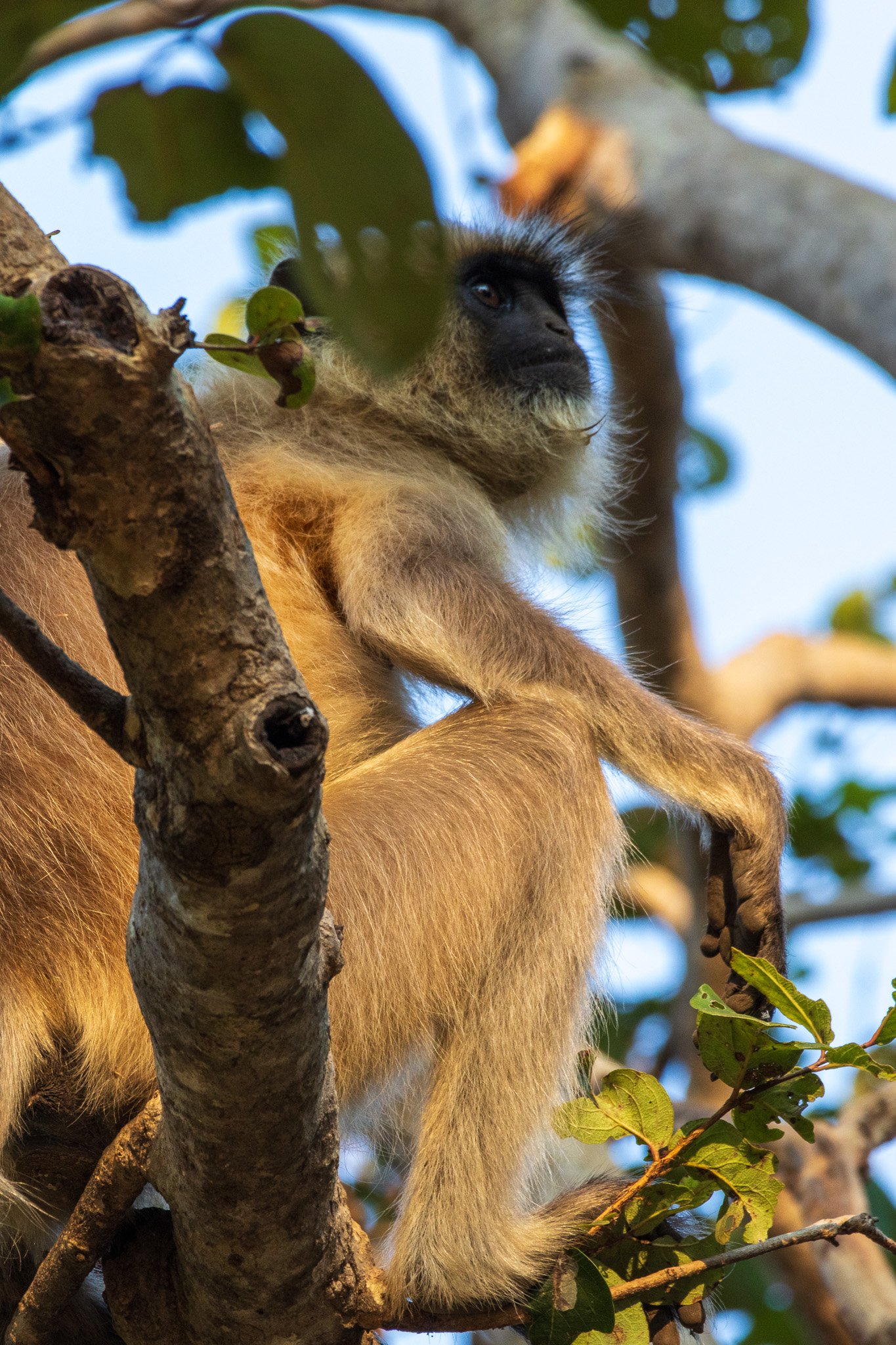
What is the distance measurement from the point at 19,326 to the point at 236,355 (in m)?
0.38

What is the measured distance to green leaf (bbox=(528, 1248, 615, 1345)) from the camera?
242cm

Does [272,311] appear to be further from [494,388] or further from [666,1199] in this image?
[494,388]

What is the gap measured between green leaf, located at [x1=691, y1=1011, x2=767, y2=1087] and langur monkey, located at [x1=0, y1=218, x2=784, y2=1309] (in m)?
0.50

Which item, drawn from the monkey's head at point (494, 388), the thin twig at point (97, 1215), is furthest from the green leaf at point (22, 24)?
the monkey's head at point (494, 388)

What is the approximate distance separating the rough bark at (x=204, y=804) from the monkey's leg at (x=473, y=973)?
0.37 metres

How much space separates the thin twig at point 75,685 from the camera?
5.16 feet

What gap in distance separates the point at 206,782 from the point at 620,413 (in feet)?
15.1

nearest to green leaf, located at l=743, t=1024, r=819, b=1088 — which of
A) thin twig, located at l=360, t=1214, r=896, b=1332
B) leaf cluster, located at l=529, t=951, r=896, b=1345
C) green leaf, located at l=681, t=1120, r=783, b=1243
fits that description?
leaf cluster, located at l=529, t=951, r=896, b=1345

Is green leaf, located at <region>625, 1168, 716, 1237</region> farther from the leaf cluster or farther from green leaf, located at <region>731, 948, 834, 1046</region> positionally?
green leaf, located at <region>731, 948, 834, 1046</region>

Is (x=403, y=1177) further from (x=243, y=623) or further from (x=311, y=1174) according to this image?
(x=243, y=623)

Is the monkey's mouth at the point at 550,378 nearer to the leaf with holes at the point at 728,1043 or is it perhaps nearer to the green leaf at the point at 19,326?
the leaf with holes at the point at 728,1043

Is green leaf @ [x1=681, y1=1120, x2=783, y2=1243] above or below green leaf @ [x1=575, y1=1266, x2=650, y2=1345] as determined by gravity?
above

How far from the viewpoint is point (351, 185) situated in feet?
3.18

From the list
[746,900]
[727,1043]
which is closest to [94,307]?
[727,1043]
